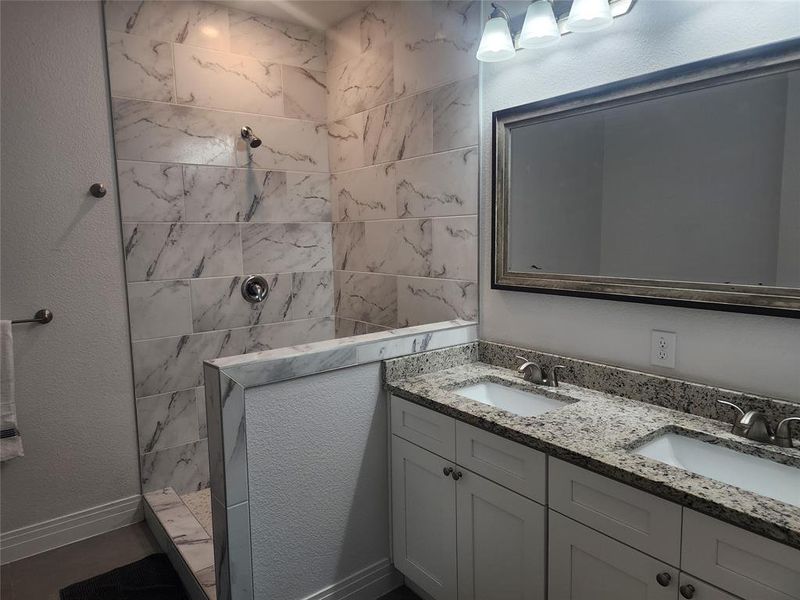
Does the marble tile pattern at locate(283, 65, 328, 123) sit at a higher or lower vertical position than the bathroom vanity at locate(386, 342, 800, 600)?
higher

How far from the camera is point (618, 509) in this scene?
127 centimetres

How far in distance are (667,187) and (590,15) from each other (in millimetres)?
572

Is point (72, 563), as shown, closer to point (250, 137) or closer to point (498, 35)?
point (250, 137)

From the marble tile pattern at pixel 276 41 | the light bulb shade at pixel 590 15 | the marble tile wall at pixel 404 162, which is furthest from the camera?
the marble tile pattern at pixel 276 41

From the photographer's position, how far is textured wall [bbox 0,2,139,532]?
2.16 meters

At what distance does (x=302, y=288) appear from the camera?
9.89 feet

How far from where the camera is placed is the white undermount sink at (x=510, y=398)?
1.83 meters

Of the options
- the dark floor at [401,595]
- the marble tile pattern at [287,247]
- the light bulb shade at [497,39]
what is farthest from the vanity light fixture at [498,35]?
the dark floor at [401,595]

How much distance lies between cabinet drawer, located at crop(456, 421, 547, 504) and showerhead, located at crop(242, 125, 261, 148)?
69.3 inches

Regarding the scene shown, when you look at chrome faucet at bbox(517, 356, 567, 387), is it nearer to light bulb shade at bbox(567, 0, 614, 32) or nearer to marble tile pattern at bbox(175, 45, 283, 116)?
light bulb shade at bbox(567, 0, 614, 32)

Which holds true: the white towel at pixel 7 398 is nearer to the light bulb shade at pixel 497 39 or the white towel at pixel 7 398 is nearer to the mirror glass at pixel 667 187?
the mirror glass at pixel 667 187

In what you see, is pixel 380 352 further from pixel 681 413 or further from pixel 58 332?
pixel 58 332

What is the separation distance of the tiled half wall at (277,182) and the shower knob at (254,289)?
39 mm

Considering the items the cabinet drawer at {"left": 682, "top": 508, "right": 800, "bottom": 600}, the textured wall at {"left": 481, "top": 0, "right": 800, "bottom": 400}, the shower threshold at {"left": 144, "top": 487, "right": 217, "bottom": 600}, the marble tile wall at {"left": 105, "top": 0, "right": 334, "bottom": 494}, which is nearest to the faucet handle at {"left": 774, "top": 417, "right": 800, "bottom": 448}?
the textured wall at {"left": 481, "top": 0, "right": 800, "bottom": 400}
